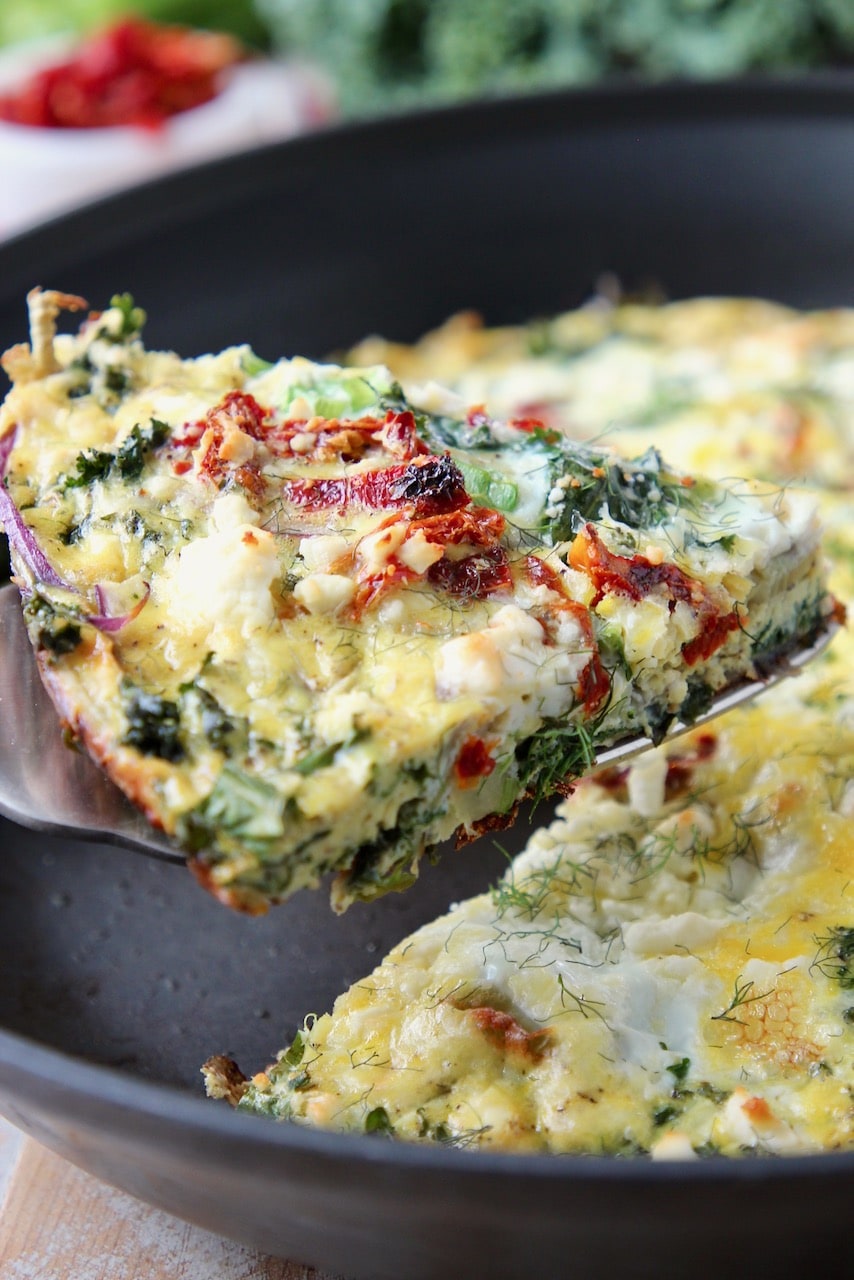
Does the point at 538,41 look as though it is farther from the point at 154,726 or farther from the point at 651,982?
the point at 154,726

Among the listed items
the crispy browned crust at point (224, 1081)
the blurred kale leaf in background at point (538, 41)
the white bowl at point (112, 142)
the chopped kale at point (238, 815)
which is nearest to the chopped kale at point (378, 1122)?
the crispy browned crust at point (224, 1081)

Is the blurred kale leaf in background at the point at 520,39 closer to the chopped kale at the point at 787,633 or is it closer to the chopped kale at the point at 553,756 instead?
the chopped kale at the point at 787,633

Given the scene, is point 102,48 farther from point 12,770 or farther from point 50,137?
point 12,770

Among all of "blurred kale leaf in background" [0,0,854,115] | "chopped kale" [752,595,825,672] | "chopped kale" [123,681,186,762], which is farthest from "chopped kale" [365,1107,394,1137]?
"blurred kale leaf in background" [0,0,854,115]

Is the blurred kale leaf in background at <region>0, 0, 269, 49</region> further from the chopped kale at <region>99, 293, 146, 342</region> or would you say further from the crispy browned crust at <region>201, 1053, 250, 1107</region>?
the crispy browned crust at <region>201, 1053, 250, 1107</region>

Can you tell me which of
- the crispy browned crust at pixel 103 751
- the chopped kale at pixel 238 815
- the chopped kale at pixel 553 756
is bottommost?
the chopped kale at pixel 553 756
